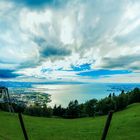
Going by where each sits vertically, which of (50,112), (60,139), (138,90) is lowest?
(60,139)

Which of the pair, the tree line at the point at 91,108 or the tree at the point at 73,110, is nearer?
the tree line at the point at 91,108

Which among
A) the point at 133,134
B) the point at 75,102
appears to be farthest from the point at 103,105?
the point at 133,134

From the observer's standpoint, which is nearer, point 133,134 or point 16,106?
point 133,134

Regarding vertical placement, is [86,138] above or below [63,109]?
below

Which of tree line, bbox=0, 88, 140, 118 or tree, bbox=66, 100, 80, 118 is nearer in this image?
tree line, bbox=0, 88, 140, 118

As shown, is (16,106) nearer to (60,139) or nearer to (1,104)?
(1,104)

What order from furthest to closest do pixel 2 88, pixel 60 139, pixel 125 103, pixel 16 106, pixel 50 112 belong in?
pixel 16 106, pixel 50 112, pixel 125 103, pixel 2 88, pixel 60 139

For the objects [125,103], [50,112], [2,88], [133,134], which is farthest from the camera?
[50,112]

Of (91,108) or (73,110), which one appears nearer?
(91,108)
